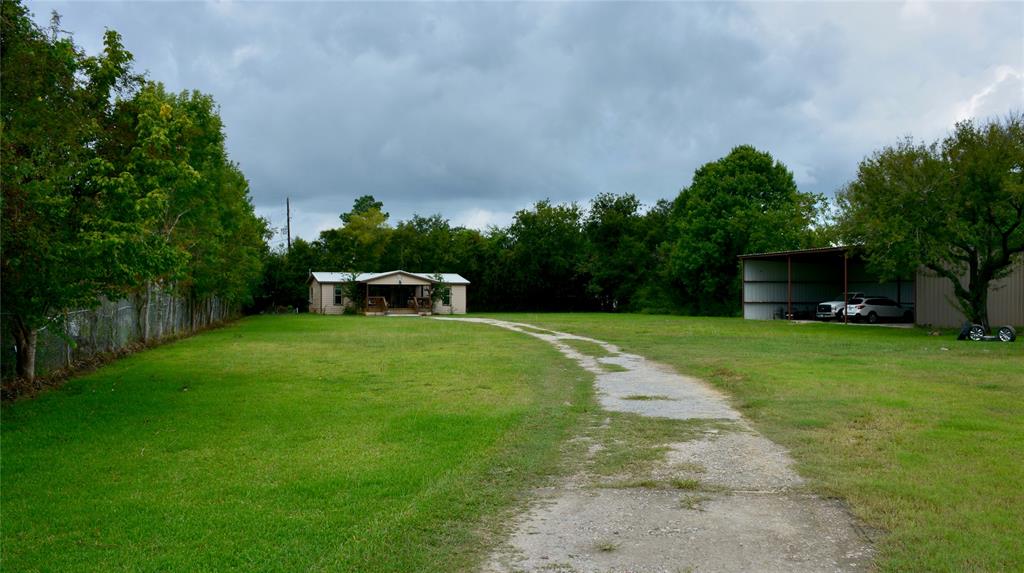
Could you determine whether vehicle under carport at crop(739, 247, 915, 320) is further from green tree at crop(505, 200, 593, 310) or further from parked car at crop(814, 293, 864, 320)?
green tree at crop(505, 200, 593, 310)

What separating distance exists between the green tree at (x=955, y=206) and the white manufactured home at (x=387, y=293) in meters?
35.2

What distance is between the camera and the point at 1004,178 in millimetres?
26188

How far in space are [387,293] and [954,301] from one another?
39.9 metres

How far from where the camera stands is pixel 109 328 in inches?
812

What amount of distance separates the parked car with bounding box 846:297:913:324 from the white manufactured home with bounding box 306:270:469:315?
29.3m

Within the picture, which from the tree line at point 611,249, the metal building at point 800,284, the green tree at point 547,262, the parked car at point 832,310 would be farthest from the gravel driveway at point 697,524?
the green tree at point 547,262

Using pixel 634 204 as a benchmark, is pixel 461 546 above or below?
below

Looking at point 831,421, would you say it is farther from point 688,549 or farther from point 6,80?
point 6,80

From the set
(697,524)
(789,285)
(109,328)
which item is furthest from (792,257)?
(697,524)

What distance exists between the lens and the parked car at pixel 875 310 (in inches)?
1572

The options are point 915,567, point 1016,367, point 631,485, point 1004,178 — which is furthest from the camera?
point 1004,178

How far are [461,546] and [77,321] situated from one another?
15.8 meters

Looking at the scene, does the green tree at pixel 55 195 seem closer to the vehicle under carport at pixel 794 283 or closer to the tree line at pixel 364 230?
the tree line at pixel 364 230

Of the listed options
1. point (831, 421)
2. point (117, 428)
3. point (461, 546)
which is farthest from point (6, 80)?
point (831, 421)
